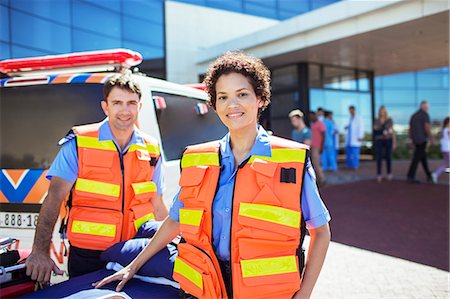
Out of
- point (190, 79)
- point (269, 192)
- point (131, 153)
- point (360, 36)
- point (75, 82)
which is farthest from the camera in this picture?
point (190, 79)

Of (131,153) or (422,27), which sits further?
(422,27)

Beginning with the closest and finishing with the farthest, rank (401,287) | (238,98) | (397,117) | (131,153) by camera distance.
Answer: (238,98)
(131,153)
(401,287)
(397,117)

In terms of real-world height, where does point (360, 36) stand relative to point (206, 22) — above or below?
below

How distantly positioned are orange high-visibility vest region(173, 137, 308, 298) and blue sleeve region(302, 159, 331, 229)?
2.0 inches

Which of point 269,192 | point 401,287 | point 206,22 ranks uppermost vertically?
point 206,22

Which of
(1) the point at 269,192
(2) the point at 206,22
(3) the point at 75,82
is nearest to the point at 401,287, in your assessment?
(1) the point at 269,192

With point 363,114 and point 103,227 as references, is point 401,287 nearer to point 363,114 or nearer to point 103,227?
point 103,227

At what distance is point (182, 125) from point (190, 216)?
225cm

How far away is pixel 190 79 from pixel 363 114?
722cm

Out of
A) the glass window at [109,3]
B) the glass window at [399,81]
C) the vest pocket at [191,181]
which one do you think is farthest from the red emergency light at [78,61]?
the glass window at [399,81]

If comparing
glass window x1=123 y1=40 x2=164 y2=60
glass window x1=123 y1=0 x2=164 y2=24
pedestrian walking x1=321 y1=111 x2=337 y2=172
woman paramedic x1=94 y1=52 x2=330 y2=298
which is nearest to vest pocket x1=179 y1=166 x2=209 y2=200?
woman paramedic x1=94 y1=52 x2=330 y2=298

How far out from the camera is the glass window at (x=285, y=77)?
14648 millimetres

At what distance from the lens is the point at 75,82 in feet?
10.4

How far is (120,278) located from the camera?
6.81 feet
